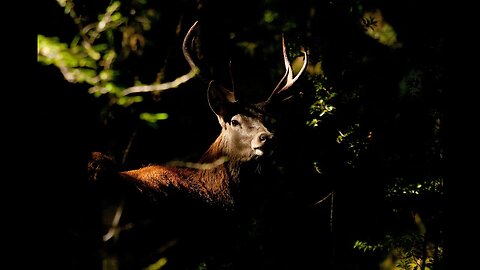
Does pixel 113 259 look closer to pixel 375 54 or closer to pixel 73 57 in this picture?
pixel 73 57

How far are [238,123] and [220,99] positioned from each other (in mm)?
318

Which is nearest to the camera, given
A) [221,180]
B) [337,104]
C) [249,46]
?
[221,180]

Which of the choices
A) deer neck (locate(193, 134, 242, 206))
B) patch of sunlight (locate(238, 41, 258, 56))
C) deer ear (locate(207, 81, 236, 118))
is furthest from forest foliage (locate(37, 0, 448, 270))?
deer neck (locate(193, 134, 242, 206))

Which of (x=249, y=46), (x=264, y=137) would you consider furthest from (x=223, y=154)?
(x=249, y=46)

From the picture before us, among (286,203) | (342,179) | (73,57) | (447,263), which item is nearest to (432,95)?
(447,263)

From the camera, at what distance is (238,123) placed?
17.0ft

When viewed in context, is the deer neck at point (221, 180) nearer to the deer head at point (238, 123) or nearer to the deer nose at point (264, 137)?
the deer head at point (238, 123)

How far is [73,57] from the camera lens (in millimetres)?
1987

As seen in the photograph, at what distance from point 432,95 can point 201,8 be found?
10.7ft

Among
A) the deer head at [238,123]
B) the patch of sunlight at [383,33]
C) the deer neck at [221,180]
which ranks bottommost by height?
the deer neck at [221,180]

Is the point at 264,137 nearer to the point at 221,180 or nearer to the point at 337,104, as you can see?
the point at 221,180

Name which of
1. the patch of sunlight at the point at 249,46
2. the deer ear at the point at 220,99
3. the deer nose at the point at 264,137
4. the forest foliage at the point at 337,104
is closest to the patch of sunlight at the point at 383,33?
the forest foliage at the point at 337,104

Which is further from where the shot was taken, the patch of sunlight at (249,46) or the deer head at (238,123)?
the patch of sunlight at (249,46)

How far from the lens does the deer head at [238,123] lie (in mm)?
4977
